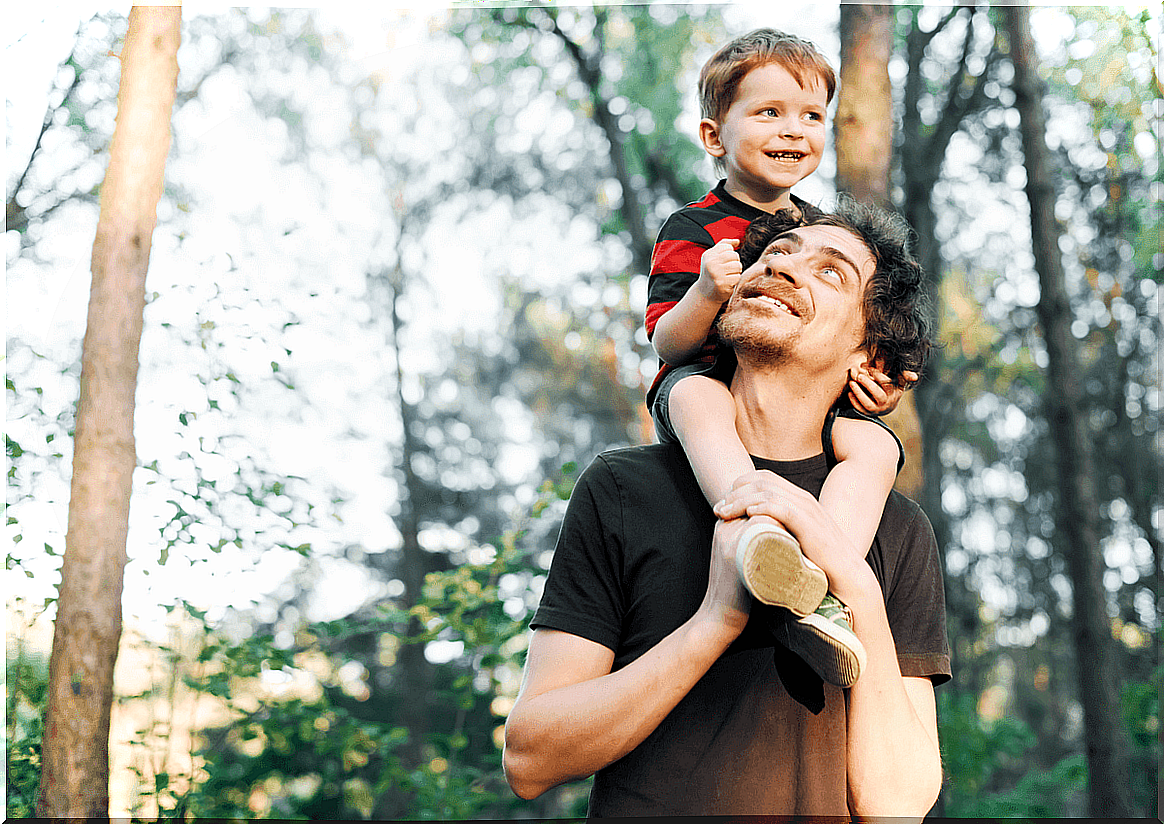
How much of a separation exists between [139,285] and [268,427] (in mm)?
2308

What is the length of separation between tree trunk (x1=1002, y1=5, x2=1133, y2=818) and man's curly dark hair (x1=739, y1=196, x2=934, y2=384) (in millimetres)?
5201

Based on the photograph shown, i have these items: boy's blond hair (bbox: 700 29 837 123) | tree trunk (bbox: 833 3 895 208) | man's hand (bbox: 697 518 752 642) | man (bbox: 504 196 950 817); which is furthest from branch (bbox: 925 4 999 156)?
man's hand (bbox: 697 518 752 642)

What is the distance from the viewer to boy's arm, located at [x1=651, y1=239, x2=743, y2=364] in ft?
5.89

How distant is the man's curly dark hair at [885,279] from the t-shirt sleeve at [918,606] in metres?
0.31

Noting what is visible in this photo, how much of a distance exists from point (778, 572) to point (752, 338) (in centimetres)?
54

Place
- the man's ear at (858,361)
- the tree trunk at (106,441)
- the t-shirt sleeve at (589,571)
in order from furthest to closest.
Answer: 1. the tree trunk at (106,441)
2. the man's ear at (858,361)
3. the t-shirt sleeve at (589,571)

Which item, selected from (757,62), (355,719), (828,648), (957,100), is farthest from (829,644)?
(957,100)

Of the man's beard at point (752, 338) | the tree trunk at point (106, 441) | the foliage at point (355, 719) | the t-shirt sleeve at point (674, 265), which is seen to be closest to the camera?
the man's beard at point (752, 338)

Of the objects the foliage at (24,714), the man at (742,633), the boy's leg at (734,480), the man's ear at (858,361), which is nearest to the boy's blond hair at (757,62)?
the man at (742,633)

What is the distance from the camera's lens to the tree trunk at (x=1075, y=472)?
6609 mm

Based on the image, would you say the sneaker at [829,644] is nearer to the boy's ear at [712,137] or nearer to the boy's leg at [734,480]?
the boy's leg at [734,480]

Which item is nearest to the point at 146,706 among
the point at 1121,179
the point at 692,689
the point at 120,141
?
the point at 120,141

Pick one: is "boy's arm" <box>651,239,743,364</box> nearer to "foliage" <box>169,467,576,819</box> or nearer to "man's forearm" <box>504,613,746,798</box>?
"man's forearm" <box>504,613,746,798</box>

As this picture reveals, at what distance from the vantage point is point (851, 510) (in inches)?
65.8
